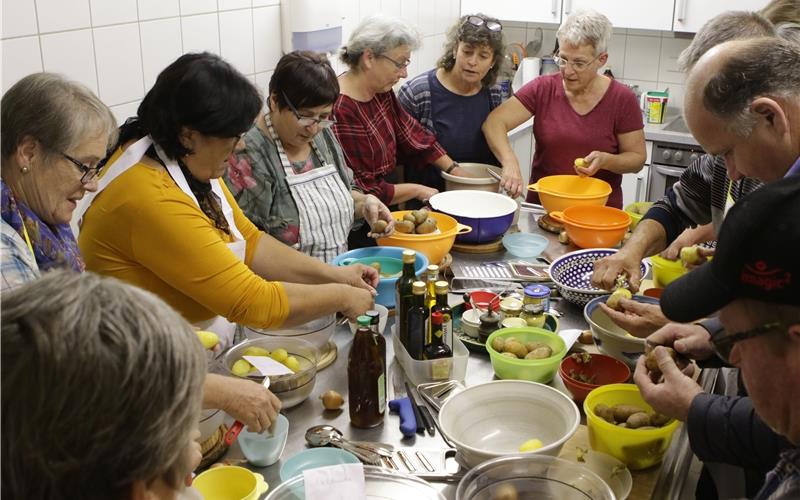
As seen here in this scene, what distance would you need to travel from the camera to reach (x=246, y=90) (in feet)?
6.49

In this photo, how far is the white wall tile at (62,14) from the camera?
8.20 feet

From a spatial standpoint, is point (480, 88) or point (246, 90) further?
point (480, 88)

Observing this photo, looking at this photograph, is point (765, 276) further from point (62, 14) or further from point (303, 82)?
point (62, 14)

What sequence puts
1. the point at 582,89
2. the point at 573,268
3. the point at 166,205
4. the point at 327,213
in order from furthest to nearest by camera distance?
the point at 582,89 < the point at 327,213 < the point at 573,268 < the point at 166,205

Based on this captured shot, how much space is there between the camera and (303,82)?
254 cm

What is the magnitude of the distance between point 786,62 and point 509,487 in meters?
1.10

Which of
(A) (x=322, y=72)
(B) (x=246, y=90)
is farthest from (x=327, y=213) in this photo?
(B) (x=246, y=90)

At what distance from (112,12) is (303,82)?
79 centimetres

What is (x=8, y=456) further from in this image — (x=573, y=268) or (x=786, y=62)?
(x=573, y=268)

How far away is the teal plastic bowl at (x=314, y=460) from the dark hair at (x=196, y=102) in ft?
2.80

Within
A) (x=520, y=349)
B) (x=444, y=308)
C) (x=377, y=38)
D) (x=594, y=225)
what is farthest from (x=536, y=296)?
(x=377, y=38)

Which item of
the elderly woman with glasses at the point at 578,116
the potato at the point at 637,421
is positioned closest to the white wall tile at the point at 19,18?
the elderly woman with glasses at the point at 578,116

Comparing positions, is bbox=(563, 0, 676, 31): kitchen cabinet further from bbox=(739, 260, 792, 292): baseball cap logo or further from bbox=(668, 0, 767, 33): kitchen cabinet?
bbox=(739, 260, 792, 292): baseball cap logo

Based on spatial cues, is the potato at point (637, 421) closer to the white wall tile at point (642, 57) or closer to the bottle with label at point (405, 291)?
the bottle with label at point (405, 291)
